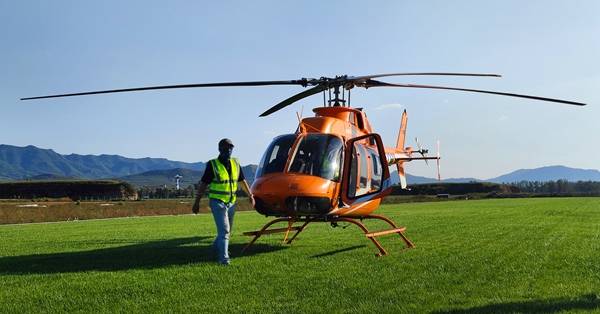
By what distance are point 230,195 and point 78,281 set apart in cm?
318

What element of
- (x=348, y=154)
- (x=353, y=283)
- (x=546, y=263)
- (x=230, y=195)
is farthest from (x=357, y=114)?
(x=353, y=283)

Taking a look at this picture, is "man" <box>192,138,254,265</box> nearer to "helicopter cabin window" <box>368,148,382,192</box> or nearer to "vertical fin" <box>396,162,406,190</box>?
"helicopter cabin window" <box>368,148,382,192</box>

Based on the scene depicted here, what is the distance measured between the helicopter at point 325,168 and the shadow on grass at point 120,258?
4.31ft

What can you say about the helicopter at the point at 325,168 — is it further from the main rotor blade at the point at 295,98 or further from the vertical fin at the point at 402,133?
the vertical fin at the point at 402,133

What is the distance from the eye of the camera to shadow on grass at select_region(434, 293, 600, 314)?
20.5 ft

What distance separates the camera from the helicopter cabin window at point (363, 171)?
41.7ft

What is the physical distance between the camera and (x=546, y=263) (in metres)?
9.92

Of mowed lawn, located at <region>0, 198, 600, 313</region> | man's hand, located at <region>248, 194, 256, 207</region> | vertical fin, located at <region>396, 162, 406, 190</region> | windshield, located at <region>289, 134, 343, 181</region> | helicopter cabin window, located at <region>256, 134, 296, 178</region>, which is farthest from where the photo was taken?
vertical fin, located at <region>396, 162, 406, 190</region>

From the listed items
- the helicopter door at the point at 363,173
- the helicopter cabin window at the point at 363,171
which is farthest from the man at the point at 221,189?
the helicopter cabin window at the point at 363,171

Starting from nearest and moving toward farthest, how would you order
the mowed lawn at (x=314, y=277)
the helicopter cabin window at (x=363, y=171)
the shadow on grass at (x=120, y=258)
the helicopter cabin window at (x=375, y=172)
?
the mowed lawn at (x=314, y=277)
the shadow on grass at (x=120, y=258)
the helicopter cabin window at (x=363, y=171)
the helicopter cabin window at (x=375, y=172)

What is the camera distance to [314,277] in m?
8.63

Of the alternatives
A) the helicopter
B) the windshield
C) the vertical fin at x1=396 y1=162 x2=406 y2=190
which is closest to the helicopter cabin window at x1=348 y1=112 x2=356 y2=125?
the helicopter

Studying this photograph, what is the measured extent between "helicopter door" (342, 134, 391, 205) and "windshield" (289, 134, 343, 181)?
1.03 feet

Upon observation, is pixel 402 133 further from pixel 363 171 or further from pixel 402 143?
pixel 363 171
